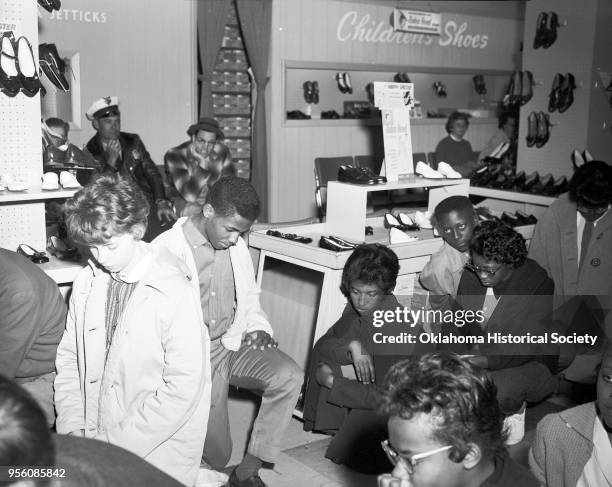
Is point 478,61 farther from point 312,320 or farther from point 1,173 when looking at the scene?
point 1,173

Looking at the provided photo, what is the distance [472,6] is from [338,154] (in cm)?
334

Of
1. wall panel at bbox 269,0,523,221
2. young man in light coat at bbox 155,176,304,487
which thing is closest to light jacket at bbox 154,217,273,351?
young man in light coat at bbox 155,176,304,487

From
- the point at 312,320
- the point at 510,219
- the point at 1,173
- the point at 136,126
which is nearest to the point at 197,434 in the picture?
the point at 312,320

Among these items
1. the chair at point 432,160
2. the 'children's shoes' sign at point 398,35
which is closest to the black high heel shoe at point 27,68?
the chair at point 432,160

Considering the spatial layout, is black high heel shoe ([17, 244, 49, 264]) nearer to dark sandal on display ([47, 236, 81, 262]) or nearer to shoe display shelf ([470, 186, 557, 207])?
dark sandal on display ([47, 236, 81, 262])

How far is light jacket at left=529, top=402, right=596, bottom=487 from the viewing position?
242 cm

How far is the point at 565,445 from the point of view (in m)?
2.45

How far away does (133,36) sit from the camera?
752 cm

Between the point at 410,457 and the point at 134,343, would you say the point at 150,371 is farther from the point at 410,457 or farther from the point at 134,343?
the point at 410,457

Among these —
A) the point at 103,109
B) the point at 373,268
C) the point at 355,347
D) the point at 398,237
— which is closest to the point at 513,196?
the point at 398,237

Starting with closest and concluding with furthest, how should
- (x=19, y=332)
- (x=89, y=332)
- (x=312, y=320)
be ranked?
(x=89, y=332), (x=19, y=332), (x=312, y=320)

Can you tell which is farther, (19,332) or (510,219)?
(510,219)

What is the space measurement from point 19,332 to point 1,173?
142 cm

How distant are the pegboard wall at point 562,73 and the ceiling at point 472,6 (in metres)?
2.83
